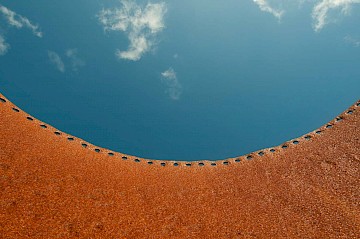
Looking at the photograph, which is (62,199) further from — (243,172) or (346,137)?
(346,137)

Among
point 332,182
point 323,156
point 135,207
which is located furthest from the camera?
point 323,156

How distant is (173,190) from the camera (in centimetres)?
2812

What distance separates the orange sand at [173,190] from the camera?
75.4ft

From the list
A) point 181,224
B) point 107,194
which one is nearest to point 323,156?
point 181,224

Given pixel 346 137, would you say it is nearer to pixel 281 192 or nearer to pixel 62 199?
pixel 281 192

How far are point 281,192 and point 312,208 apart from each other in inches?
109

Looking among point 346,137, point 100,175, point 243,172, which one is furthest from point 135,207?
point 346,137

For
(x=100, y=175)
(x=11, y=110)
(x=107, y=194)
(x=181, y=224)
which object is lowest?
(x=181, y=224)

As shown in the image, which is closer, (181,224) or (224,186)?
(181,224)

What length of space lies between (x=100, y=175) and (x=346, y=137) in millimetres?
22653

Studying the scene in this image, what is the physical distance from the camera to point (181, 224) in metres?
24.6

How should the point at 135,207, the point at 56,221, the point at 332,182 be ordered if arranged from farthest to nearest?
the point at 332,182 < the point at 135,207 < the point at 56,221

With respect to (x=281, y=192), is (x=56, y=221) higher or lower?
lower

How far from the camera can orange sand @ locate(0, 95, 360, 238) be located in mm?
22969
